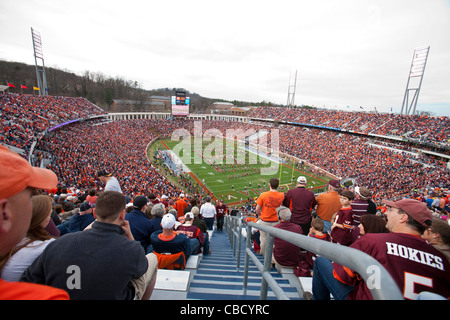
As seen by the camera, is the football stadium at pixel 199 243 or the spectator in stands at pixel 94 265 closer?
the football stadium at pixel 199 243

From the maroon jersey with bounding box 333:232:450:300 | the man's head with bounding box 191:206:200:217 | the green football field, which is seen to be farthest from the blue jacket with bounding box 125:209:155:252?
the green football field

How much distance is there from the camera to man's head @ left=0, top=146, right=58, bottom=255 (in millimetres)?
963

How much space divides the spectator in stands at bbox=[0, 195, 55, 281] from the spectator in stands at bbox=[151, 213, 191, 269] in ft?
6.35

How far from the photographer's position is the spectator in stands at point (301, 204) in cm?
471

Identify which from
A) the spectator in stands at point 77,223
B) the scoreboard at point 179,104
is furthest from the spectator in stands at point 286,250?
the scoreboard at point 179,104

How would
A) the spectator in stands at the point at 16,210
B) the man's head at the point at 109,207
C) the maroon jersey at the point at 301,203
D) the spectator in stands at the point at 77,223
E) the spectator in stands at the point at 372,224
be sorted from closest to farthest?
the spectator in stands at the point at 16,210 < the man's head at the point at 109,207 < the spectator in stands at the point at 372,224 < the spectator in stands at the point at 77,223 < the maroon jersey at the point at 301,203

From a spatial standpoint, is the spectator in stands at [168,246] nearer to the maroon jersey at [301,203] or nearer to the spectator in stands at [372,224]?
the maroon jersey at [301,203]

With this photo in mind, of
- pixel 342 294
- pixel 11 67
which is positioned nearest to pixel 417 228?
pixel 342 294

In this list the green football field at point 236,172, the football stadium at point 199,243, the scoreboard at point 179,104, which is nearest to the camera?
the football stadium at point 199,243

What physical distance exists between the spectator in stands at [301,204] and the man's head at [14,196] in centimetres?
446

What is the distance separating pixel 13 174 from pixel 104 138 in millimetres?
36835

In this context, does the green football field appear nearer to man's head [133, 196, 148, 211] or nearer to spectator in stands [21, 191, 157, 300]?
man's head [133, 196, 148, 211]

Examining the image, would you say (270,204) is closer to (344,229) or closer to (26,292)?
(344,229)

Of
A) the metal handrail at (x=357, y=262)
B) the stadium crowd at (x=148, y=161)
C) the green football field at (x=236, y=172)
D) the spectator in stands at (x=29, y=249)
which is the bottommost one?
the green football field at (x=236, y=172)
